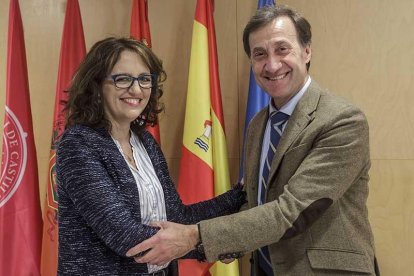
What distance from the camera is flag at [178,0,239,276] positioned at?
2.55 metres

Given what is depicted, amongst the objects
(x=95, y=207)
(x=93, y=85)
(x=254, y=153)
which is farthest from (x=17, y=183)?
(x=254, y=153)

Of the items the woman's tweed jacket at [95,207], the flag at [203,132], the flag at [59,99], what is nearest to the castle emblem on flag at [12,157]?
the flag at [59,99]

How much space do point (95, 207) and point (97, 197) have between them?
0.10ft

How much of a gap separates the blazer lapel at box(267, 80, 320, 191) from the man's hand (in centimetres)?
32

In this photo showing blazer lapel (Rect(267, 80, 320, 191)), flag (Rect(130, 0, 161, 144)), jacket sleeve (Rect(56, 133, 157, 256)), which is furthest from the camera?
flag (Rect(130, 0, 161, 144))

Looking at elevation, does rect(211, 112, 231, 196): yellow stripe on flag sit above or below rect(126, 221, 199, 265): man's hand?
above

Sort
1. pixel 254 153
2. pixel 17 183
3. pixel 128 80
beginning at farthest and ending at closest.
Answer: pixel 17 183
pixel 254 153
pixel 128 80

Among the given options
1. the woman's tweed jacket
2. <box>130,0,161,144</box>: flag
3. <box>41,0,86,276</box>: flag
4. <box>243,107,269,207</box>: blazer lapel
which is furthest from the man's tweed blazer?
<box>41,0,86,276</box>: flag

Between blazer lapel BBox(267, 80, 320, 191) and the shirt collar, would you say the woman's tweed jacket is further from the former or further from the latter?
the shirt collar

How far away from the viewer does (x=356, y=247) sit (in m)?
1.40

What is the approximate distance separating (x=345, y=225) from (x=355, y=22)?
5.03ft

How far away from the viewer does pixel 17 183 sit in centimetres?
255

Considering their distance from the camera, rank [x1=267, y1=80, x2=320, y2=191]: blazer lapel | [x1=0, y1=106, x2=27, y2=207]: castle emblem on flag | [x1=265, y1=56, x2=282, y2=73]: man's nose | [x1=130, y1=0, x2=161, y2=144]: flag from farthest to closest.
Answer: [x1=130, y1=0, x2=161, y2=144]: flag
[x1=0, y1=106, x2=27, y2=207]: castle emblem on flag
[x1=265, y1=56, x2=282, y2=73]: man's nose
[x1=267, y1=80, x2=320, y2=191]: blazer lapel

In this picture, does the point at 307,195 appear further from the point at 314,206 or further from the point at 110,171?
the point at 110,171
